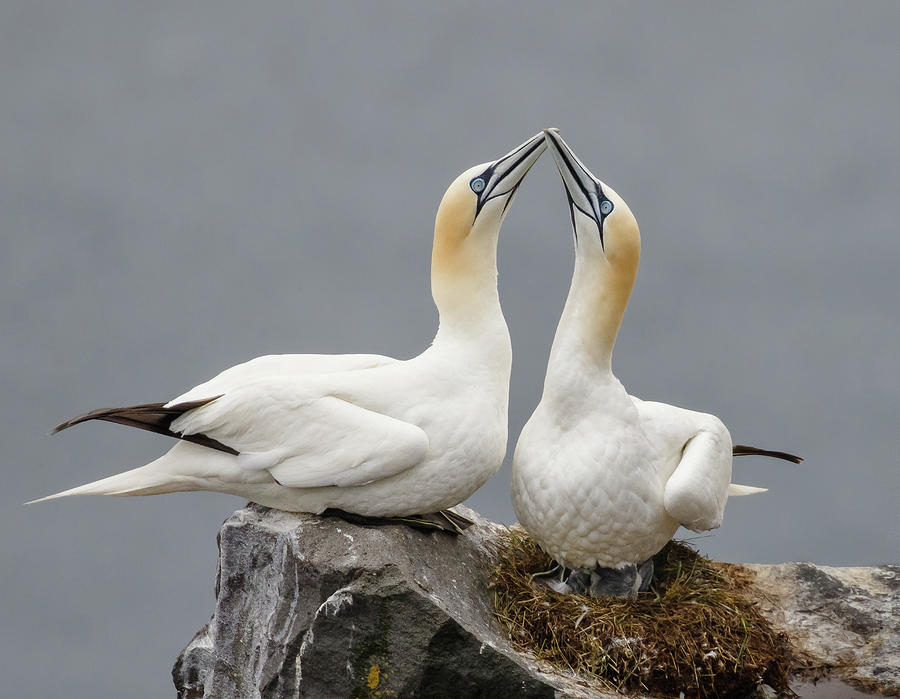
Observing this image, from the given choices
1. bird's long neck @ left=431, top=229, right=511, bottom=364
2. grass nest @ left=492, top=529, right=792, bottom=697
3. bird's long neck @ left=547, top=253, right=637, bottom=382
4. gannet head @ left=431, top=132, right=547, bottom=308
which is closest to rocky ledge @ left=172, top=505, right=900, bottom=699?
grass nest @ left=492, top=529, right=792, bottom=697

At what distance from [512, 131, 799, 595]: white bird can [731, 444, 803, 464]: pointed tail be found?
641mm

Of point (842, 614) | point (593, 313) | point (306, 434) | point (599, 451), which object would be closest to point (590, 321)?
point (593, 313)

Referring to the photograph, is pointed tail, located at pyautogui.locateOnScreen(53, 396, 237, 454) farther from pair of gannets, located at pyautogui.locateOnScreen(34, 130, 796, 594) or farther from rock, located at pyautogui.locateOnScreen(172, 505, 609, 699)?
rock, located at pyautogui.locateOnScreen(172, 505, 609, 699)

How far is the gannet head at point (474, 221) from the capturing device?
6367 mm

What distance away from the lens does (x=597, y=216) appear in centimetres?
623

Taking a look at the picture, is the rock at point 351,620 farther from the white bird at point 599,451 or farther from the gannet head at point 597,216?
the gannet head at point 597,216

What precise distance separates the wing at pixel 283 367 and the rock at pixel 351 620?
58 centimetres

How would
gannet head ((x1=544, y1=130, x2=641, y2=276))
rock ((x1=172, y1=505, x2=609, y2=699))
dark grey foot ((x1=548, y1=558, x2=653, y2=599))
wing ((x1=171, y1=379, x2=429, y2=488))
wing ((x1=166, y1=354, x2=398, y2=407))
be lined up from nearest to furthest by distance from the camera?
Result: 1. rock ((x1=172, y1=505, x2=609, y2=699))
2. wing ((x1=171, y1=379, x2=429, y2=488))
3. gannet head ((x1=544, y1=130, x2=641, y2=276))
4. wing ((x1=166, y1=354, x2=398, y2=407))
5. dark grey foot ((x1=548, y1=558, x2=653, y2=599))

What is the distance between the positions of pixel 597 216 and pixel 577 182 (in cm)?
18

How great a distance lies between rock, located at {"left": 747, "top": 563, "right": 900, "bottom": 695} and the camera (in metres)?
6.81

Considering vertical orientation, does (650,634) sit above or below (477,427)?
below

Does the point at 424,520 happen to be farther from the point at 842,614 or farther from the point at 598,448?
the point at 842,614

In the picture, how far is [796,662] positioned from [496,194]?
2716mm

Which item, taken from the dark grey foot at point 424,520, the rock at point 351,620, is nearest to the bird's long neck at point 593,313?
the dark grey foot at point 424,520
